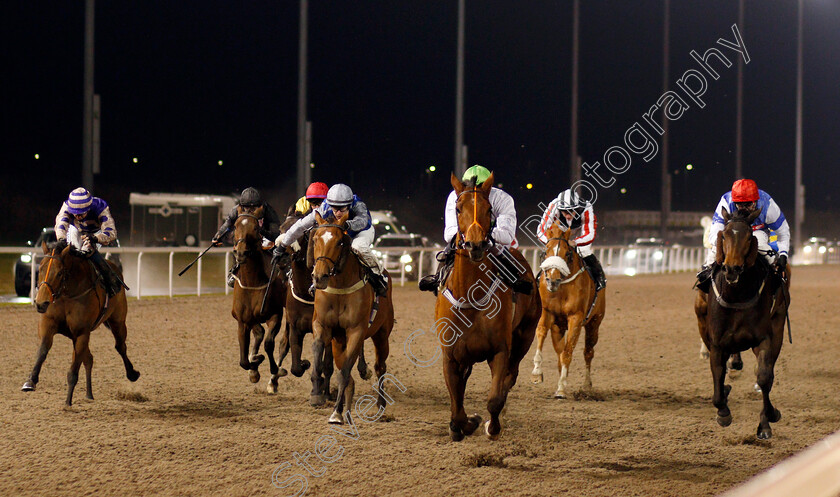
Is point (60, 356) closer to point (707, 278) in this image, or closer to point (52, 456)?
point (52, 456)

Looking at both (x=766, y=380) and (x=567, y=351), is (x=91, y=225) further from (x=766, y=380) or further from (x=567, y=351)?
(x=766, y=380)

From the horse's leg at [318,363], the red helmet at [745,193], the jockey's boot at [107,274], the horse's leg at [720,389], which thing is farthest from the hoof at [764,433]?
the jockey's boot at [107,274]

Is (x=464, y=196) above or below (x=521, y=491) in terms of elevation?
above

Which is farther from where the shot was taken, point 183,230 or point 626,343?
point 183,230

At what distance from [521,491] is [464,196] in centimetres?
185

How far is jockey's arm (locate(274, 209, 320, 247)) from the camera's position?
743 cm

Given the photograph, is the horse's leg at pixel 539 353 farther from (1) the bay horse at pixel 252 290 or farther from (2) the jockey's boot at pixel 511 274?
(2) the jockey's boot at pixel 511 274

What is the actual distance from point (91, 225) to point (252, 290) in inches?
63.9

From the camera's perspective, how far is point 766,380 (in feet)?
22.0

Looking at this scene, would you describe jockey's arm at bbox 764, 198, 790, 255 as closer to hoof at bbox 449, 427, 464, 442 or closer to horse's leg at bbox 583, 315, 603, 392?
horse's leg at bbox 583, 315, 603, 392

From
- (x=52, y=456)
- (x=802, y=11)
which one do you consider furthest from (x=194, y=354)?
(x=802, y=11)

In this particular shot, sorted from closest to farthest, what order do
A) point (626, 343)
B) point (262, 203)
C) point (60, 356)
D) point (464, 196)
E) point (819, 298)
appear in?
point (464, 196)
point (262, 203)
point (60, 356)
point (626, 343)
point (819, 298)

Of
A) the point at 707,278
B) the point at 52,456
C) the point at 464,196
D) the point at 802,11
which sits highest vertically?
the point at 802,11

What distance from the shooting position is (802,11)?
4012 centimetres
